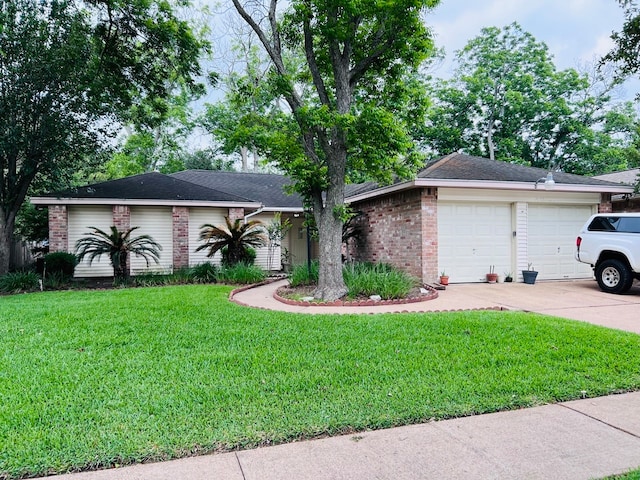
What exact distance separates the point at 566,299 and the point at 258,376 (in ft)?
22.9

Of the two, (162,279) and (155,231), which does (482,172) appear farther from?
(155,231)

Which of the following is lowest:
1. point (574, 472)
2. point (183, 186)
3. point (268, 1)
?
point (574, 472)

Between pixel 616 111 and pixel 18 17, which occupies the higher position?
pixel 616 111

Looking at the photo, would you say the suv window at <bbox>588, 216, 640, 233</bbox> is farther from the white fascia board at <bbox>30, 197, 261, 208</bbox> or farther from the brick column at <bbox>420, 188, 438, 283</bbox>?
the white fascia board at <bbox>30, 197, 261, 208</bbox>

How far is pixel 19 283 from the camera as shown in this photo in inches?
400

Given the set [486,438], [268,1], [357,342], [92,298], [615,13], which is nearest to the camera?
[486,438]

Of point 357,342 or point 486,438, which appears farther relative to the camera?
point 357,342

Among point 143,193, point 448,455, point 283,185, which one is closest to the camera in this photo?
point 448,455

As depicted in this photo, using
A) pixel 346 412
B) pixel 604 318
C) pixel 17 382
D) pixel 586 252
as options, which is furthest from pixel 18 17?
pixel 586 252

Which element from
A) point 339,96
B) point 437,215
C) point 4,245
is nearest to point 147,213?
point 4,245

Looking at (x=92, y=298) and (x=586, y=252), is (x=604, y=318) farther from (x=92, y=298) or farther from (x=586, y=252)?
(x=92, y=298)

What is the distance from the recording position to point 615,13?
5320 millimetres

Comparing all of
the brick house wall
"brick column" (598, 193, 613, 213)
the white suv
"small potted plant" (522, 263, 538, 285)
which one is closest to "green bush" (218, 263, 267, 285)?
the brick house wall

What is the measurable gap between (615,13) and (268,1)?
6.83m
